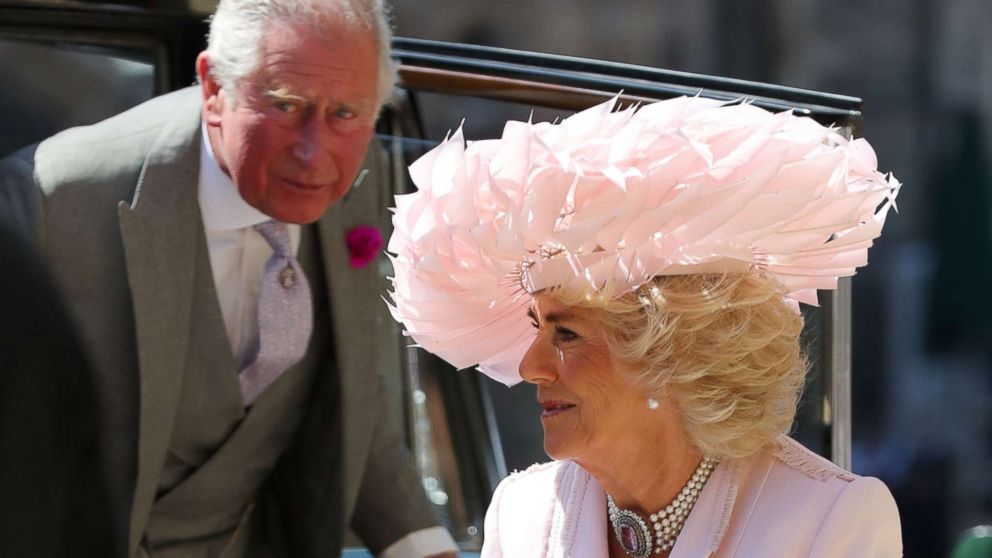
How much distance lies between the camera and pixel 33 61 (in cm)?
256

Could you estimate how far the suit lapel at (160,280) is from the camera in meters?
2.58

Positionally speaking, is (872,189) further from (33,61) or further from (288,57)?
(33,61)

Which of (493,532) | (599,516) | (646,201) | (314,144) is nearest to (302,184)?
(314,144)

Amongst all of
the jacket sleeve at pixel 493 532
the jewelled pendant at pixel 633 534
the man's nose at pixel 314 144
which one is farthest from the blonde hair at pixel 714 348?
the man's nose at pixel 314 144

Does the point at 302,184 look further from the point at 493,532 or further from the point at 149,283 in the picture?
the point at 493,532

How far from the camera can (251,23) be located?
2613 millimetres

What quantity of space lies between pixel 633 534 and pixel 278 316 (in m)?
1.00

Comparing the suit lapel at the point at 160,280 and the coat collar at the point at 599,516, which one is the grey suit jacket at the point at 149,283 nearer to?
the suit lapel at the point at 160,280

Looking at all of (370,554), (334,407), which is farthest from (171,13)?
(370,554)

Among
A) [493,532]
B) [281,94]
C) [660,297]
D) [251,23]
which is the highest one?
[251,23]

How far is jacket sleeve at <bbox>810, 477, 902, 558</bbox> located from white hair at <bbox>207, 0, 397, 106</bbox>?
49.7 inches

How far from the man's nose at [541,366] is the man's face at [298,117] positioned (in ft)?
2.64

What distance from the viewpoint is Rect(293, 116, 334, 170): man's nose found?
8.63 ft

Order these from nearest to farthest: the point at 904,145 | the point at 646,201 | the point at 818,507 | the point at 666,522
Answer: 1. the point at 646,201
2. the point at 818,507
3. the point at 666,522
4. the point at 904,145
